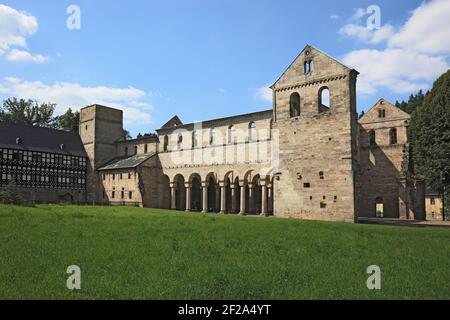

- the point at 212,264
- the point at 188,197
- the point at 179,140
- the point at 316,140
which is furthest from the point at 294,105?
the point at 212,264

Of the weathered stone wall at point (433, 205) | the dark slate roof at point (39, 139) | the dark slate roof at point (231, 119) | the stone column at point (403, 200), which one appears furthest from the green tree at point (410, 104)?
the dark slate roof at point (39, 139)

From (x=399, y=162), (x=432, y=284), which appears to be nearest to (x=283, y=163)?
(x=399, y=162)

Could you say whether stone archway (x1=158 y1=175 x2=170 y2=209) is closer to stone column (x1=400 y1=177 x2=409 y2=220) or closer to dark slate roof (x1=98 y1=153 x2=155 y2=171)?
dark slate roof (x1=98 y1=153 x2=155 y2=171)

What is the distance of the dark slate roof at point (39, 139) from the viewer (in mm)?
49381

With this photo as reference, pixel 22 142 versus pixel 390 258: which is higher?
pixel 22 142

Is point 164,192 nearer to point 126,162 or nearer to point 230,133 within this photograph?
point 126,162

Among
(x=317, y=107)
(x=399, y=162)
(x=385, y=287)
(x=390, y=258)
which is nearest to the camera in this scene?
(x=385, y=287)

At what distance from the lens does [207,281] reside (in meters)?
9.12

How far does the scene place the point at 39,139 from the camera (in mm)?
52812

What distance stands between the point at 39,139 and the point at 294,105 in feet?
121

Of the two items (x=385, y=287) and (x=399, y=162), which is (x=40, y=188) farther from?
(x=385, y=287)

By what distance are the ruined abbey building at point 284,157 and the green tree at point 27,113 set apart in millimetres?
12797
